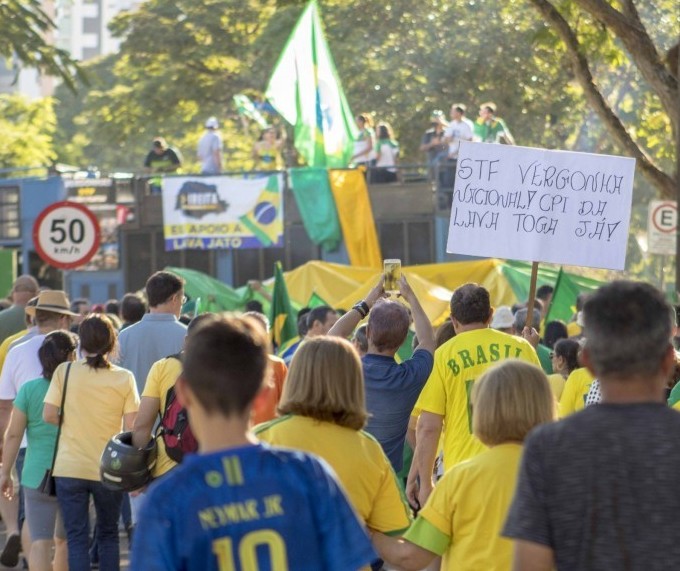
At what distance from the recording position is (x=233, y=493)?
3562mm

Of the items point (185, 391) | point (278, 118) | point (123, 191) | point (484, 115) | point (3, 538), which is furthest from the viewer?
point (278, 118)

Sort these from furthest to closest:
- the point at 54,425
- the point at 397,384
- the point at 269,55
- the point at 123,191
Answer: the point at 269,55 < the point at 123,191 < the point at 54,425 < the point at 397,384

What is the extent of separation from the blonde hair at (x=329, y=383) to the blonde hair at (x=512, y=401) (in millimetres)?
446

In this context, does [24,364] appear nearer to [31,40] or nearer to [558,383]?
[558,383]

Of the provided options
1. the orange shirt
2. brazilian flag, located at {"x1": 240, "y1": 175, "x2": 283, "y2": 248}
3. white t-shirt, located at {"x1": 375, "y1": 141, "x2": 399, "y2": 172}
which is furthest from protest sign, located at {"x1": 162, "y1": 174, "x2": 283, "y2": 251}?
the orange shirt

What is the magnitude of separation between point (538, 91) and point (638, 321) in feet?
113

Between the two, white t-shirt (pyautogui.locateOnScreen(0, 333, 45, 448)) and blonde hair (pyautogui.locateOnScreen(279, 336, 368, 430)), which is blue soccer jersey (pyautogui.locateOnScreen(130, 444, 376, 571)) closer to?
blonde hair (pyautogui.locateOnScreen(279, 336, 368, 430))

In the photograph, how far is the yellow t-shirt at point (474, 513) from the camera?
467 centimetres

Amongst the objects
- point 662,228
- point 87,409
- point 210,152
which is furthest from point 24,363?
point 210,152

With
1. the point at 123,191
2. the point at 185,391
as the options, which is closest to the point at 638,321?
the point at 185,391

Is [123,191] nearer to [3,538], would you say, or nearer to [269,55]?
[269,55]

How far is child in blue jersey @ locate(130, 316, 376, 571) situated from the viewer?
11.6 ft

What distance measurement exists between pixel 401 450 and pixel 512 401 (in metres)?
3.02

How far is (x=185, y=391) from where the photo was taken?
12.0 ft
